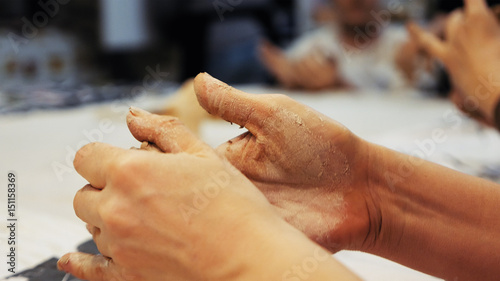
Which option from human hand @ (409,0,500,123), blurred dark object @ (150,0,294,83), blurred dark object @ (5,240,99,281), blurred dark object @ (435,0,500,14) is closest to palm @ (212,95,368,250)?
blurred dark object @ (5,240,99,281)

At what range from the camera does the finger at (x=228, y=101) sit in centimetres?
47

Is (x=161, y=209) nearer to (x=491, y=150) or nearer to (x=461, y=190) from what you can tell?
(x=461, y=190)

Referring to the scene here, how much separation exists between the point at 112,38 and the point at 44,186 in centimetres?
255

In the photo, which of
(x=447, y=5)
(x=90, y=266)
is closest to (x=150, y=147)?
(x=90, y=266)

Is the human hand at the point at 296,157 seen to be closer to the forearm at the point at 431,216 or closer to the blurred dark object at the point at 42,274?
the forearm at the point at 431,216

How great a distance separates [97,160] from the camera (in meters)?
0.40

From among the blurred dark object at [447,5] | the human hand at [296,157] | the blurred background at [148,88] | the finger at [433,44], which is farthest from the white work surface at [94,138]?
the blurred dark object at [447,5]

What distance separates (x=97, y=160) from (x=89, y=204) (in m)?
0.04

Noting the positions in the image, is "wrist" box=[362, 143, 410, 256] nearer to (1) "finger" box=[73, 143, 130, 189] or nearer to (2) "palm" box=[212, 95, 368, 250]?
(2) "palm" box=[212, 95, 368, 250]

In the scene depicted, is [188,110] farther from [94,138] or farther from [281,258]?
[281,258]

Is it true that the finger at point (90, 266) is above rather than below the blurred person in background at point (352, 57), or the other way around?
above

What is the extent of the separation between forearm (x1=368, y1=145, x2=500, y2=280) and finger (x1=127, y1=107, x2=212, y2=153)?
9.6 inches

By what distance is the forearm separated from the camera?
53 centimetres

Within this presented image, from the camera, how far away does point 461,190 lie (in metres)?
0.55
